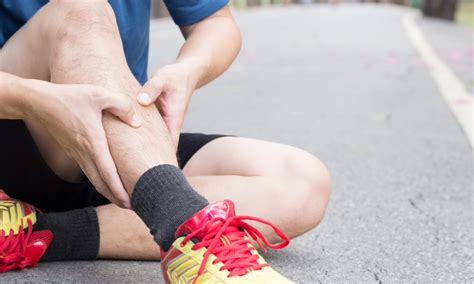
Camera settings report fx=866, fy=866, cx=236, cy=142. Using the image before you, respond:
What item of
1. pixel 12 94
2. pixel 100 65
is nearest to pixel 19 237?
pixel 12 94

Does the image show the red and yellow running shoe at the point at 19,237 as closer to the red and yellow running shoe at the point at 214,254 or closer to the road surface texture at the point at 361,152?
the road surface texture at the point at 361,152

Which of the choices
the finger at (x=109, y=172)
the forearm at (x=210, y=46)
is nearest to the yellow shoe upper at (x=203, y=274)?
the finger at (x=109, y=172)

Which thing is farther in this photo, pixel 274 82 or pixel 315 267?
pixel 274 82

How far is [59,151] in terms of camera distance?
1.98 metres

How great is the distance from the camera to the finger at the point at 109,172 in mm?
1670

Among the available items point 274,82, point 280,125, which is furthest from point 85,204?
point 274,82

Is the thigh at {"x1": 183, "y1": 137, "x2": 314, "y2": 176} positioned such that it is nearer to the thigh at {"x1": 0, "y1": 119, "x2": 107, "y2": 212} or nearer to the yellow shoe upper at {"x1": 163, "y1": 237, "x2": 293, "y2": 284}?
the thigh at {"x1": 0, "y1": 119, "x2": 107, "y2": 212}

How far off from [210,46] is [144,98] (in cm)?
49

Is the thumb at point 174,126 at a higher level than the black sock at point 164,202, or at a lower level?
higher

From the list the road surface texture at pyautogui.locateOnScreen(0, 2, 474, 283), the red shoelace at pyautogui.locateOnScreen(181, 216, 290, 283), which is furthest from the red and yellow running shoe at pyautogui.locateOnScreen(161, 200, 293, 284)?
the road surface texture at pyautogui.locateOnScreen(0, 2, 474, 283)

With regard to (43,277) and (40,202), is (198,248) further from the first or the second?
(40,202)

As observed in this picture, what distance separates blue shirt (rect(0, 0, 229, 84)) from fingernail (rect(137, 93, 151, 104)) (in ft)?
1.57

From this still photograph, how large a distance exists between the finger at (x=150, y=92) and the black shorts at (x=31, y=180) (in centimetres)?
35

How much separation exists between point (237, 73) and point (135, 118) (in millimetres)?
5479
